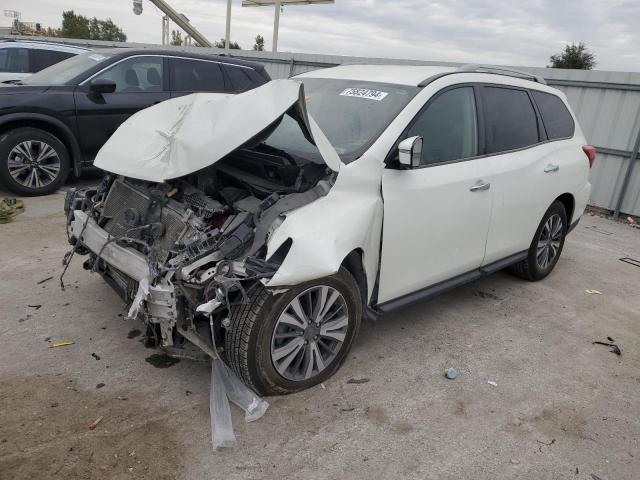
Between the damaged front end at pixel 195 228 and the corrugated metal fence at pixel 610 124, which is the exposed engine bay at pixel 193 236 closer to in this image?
the damaged front end at pixel 195 228

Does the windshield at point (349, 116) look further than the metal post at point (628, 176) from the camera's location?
No

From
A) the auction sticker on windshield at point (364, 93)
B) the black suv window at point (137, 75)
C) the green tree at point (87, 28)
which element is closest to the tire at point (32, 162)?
the black suv window at point (137, 75)

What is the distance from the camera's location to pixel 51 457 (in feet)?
7.99

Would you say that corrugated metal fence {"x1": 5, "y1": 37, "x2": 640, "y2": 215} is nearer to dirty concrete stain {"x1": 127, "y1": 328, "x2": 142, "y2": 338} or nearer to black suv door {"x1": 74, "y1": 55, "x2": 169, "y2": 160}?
black suv door {"x1": 74, "y1": 55, "x2": 169, "y2": 160}

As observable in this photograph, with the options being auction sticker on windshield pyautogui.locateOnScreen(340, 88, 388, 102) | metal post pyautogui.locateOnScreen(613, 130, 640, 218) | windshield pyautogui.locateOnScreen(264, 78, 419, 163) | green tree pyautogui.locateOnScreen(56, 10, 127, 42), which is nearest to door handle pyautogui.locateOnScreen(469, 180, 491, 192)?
windshield pyautogui.locateOnScreen(264, 78, 419, 163)

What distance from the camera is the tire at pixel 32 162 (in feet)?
20.3

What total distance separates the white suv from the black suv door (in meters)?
3.35

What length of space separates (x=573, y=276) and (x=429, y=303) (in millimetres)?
2083

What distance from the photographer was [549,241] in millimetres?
5062

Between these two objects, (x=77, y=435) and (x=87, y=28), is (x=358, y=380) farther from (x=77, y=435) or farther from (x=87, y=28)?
(x=87, y=28)

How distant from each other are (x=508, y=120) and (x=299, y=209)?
2371 millimetres

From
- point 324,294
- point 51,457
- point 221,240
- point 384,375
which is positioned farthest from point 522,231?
point 51,457

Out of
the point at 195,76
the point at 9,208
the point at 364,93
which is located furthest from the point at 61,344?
the point at 195,76

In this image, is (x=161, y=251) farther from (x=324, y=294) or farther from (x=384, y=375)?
(x=384, y=375)
